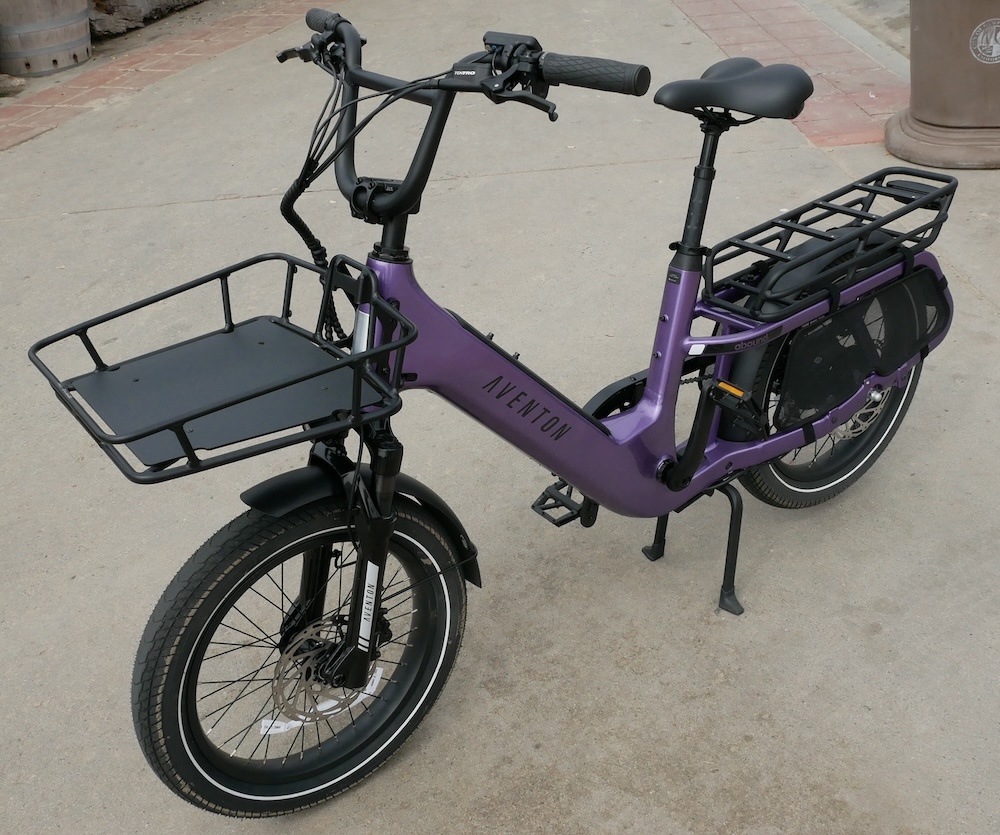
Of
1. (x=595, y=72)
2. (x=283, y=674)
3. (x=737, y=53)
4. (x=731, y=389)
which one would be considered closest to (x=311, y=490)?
(x=283, y=674)

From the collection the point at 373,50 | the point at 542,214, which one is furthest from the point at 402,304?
the point at 373,50

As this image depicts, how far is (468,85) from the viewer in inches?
60.9

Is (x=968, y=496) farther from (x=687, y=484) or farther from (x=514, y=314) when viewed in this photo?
(x=514, y=314)

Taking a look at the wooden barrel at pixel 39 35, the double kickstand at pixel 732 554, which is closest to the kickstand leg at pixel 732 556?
the double kickstand at pixel 732 554

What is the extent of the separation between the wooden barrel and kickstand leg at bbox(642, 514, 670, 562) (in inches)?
238

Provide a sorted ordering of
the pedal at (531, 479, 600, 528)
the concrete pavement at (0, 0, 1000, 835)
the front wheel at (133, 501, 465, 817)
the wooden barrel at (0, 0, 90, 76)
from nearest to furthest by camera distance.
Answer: the front wheel at (133, 501, 465, 817) < the concrete pavement at (0, 0, 1000, 835) < the pedal at (531, 479, 600, 528) < the wooden barrel at (0, 0, 90, 76)

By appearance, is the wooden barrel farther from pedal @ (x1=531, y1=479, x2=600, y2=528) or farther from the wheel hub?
the wheel hub

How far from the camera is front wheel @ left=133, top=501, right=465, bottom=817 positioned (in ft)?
5.84

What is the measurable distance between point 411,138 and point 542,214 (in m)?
1.21

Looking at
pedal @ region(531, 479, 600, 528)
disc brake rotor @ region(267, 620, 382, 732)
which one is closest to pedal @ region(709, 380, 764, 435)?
pedal @ region(531, 479, 600, 528)

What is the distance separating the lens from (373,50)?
6.66 metres

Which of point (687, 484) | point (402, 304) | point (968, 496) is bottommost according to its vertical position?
point (968, 496)

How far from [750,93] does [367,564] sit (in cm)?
123

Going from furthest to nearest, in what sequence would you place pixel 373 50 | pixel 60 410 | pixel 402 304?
pixel 373 50 → pixel 60 410 → pixel 402 304
